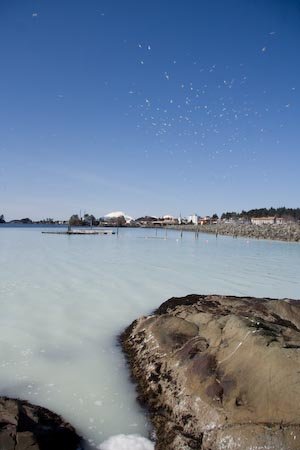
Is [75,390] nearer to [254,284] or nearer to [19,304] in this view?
[19,304]

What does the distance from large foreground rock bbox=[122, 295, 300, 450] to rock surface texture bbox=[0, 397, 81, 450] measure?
982 millimetres

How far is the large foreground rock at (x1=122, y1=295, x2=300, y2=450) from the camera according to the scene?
3252 millimetres

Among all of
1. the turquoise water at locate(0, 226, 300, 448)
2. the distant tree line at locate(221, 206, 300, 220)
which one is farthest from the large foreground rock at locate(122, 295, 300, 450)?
the distant tree line at locate(221, 206, 300, 220)

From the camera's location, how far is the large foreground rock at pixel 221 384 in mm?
A: 3252

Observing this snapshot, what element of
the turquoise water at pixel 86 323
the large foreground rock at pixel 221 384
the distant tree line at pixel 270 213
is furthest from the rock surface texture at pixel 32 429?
the distant tree line at pixel 270 213

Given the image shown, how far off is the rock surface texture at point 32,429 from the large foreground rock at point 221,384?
3.22 feet

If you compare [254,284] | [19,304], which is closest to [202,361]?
[19,304]

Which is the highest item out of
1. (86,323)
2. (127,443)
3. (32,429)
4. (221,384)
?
(221,384)

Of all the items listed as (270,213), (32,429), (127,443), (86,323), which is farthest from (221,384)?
(270,213)

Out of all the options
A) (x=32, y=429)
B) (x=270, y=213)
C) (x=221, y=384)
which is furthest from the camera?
(x=270, y=213)

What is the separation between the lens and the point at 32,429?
3.42 metres

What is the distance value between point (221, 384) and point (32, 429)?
2015 millimetres

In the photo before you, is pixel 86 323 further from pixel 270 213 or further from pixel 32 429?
pixel 270 213

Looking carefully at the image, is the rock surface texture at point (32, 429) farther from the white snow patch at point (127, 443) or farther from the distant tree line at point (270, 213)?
the distant tree line at point (270, 213)
